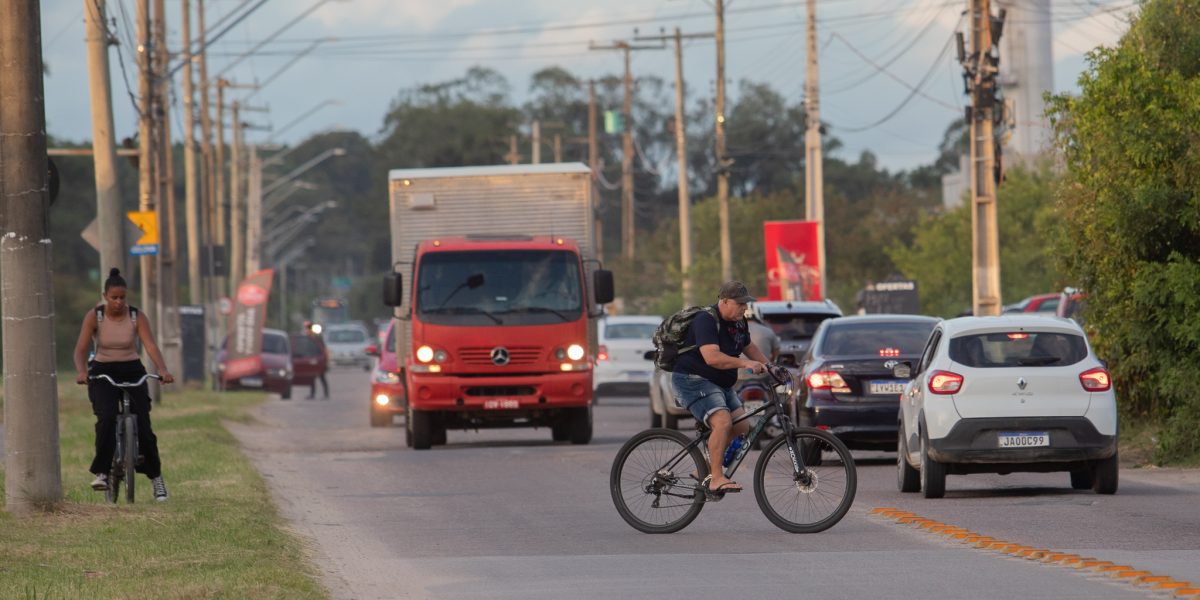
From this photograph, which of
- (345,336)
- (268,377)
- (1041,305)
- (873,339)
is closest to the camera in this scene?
(873,339)

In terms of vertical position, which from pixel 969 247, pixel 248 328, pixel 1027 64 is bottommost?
pixel 248 328

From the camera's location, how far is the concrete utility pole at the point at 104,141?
3092 cm

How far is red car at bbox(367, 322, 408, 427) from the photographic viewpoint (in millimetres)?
31766

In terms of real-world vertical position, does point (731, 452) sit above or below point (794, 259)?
below

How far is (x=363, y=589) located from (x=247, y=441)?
18.0 meters

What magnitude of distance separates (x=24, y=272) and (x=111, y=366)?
4.95ft

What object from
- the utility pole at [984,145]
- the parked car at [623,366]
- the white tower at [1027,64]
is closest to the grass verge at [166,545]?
the utility pole at [984,145]

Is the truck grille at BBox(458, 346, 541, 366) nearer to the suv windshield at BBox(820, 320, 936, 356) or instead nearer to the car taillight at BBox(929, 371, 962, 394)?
the suv windshield at BBox(820, 320, 936, 356)

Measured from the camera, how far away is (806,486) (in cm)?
1434

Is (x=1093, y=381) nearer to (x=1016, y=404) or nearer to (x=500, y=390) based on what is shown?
(x=1016, y=404)

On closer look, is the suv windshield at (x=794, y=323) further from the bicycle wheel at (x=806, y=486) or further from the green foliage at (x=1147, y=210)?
the bicycle wheel at (x=806, y=486)

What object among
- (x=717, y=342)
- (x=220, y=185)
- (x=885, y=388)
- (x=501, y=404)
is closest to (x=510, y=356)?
(x=501, y=404)

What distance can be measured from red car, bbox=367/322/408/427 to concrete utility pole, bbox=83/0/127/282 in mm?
3926

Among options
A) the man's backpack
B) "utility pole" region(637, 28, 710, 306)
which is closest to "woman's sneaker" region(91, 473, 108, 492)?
the man's backpack
